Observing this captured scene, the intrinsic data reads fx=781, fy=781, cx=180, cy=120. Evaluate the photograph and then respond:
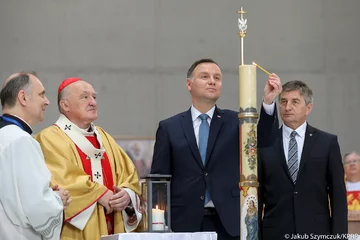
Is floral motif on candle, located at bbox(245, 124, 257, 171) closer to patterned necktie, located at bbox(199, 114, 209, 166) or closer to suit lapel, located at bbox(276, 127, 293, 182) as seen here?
patterned necktie, located at bbox(199, 114, 209, 166)

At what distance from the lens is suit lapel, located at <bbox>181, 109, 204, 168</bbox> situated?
16.7ft

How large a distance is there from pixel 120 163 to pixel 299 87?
135 centimetres

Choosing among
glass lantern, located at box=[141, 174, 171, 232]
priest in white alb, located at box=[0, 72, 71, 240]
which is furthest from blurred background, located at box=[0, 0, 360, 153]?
glass lantern, located at box=[141, 174, 171, 232]

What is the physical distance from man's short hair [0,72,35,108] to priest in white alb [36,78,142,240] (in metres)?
0.60

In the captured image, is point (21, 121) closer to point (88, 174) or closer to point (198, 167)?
point (88, 174)

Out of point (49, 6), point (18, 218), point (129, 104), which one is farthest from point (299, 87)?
point (49, 6)

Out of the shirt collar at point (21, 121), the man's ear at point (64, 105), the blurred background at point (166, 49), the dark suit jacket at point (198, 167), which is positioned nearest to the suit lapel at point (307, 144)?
the dark suit jacket at point (198, 167)

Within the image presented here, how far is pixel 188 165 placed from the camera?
5.08m

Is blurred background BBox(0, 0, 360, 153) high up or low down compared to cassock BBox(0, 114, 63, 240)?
up

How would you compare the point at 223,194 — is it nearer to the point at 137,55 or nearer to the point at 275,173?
the point at 275,173

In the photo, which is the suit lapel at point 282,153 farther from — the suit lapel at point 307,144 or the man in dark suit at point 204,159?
the man in dark suit at point 204,159

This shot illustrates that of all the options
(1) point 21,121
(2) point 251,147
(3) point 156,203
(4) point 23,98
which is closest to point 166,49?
(4) point 23,98

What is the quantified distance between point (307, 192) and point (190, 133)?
35.1 inches

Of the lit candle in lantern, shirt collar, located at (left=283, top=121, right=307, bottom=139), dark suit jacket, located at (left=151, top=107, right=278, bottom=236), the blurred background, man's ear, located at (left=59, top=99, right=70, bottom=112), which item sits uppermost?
the blurred background
